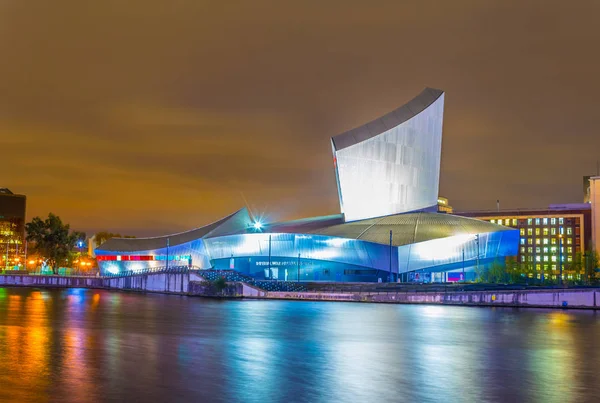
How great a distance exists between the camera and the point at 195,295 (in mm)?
78500

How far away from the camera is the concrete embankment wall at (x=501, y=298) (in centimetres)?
6050

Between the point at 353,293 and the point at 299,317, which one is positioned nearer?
the point at 299,317

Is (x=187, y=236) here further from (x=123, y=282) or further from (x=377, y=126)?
(x=377, y=126)

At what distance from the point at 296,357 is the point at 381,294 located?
37.7m

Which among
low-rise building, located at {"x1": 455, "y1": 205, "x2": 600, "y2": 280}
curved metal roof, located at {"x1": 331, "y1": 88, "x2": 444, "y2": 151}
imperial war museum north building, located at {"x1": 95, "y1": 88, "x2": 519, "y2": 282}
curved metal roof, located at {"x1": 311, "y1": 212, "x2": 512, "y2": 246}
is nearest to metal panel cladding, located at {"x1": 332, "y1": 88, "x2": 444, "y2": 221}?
curved metal roof, located at {"x1": 331, "y1": 88, "x2": 444, "y2": 151}

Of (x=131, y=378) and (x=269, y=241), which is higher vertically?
(x=269, y=241)

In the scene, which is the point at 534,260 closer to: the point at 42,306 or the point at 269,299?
the point at 269,299

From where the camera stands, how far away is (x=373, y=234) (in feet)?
275

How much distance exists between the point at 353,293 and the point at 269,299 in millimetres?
8606

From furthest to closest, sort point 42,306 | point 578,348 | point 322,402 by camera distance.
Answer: point 42,306
point 578,348
point 322,402

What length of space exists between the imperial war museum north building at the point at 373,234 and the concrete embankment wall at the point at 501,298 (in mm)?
12905

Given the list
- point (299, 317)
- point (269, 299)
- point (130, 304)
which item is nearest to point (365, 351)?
point (299, 317)

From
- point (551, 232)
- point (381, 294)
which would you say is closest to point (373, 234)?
point (381, 294)

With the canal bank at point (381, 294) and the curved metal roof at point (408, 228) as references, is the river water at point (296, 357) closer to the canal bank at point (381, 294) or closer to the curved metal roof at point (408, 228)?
the canal bank at point (381, 294)
